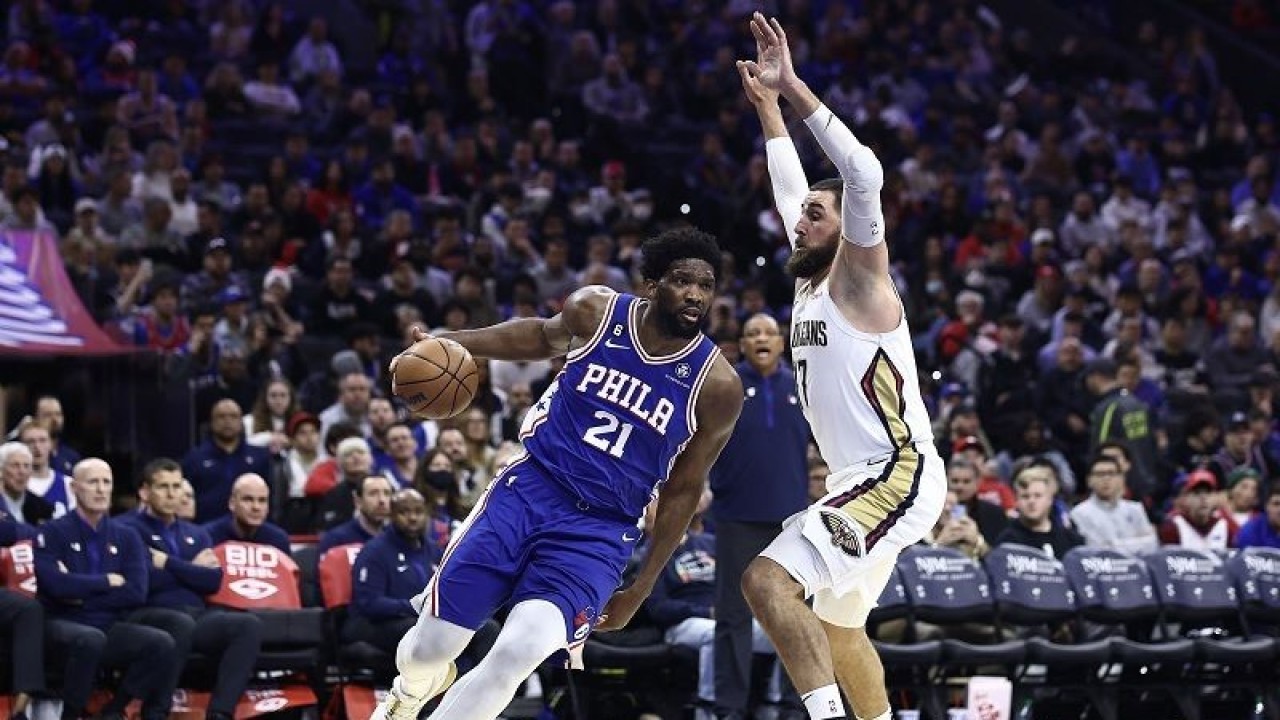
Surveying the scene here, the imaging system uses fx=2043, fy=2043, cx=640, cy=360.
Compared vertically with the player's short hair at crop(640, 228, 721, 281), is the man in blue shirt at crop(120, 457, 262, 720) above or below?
below

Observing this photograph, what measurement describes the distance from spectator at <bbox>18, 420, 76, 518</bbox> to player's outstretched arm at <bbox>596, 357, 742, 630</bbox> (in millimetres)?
5576

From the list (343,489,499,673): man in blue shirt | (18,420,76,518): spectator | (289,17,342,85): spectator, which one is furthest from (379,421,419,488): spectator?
(289,17,342,85): spectator

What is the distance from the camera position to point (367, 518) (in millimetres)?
12297

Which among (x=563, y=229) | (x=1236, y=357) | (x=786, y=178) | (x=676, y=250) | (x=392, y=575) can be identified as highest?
(x=563, y=229)

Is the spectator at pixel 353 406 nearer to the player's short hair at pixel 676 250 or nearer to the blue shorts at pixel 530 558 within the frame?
the blue shorts at pixel 530 558

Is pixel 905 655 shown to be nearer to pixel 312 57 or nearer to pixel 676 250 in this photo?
pixel 676 250

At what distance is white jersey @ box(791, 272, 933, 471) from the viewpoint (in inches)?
316

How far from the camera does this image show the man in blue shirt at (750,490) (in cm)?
1122

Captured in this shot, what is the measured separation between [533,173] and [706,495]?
22.2 ft

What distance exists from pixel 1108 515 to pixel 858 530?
21.3ft

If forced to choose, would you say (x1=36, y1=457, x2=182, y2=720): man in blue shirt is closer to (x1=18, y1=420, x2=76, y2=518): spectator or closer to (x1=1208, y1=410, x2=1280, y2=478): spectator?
(x1=18, y1=420, x2=76, y2=518): spectator

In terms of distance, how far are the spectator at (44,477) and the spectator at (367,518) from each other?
160 cm

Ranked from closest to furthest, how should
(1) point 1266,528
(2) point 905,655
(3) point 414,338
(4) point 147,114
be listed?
(3) point 414,338 → (2) point 905,655 → (1) point 1266,528 → (4) point 147,114

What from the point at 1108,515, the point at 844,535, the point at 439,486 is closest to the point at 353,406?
the point at 439,486
